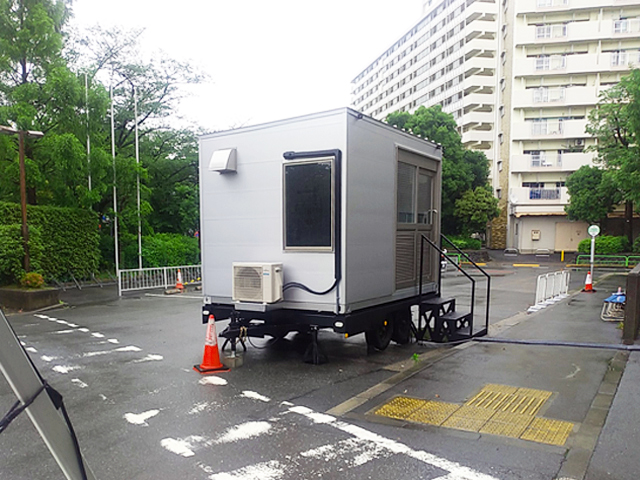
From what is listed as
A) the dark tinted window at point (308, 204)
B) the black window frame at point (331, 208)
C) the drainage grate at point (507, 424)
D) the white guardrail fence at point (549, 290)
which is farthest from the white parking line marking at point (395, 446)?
the white guardrail fence at point (549, 290)

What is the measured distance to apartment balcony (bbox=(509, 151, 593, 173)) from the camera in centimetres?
4425

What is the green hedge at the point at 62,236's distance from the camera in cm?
1608

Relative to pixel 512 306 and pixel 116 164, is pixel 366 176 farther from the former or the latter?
pixel 116 164

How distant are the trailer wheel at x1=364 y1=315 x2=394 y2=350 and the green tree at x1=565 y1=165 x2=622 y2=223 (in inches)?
1298

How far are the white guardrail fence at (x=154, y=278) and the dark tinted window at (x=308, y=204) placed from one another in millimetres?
11324

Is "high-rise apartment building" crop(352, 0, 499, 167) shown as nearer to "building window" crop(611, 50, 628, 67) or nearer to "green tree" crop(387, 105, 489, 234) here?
"building window" crop(611, 50, 628, 67)

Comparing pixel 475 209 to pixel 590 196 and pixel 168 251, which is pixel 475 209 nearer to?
pixel 590 196

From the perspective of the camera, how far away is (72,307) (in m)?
13.8

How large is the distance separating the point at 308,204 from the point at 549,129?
45.1 meters

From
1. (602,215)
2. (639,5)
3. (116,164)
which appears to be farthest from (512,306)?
(639,5)

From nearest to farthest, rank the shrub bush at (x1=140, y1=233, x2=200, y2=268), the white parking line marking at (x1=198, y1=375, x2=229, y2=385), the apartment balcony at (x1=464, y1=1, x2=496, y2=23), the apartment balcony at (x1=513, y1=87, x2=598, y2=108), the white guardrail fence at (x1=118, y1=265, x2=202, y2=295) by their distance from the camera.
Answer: the white parking line marking at (x1=198, y1=375, x2=229, y2=385) → the white guardrail fence at (x1=118, y1=265, x2=202, y2=295) → the shrub bush at (x1=140, y1=233, x2=200, y2=268) → the apartment balcony at (x1=513, y1=87, x2=598, y2=108) → the apartment balcony at (x1=464, y1=1, x2=496, y2=23)

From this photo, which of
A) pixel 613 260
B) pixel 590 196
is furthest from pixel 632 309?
pixel 590 196

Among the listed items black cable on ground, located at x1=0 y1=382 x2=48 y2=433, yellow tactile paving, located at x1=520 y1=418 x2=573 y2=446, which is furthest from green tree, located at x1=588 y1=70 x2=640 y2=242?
black cable on ground, located at x1=0 y1=382 x2=48 y2=433

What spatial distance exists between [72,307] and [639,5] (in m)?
52.5
